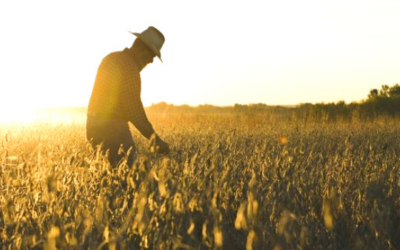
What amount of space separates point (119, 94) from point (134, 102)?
0.20 m

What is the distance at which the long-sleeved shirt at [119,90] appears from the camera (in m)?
5.43

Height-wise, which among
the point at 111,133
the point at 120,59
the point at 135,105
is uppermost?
the point at 120,59

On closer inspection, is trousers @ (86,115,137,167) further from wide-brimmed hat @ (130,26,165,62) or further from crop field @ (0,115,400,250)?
crop field @ (0,115,400,250)

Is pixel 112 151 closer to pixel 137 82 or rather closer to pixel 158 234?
pixel 137 82

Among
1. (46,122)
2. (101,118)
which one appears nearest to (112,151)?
(101,118)

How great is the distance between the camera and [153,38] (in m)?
5.60

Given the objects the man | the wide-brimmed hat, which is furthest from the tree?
the man

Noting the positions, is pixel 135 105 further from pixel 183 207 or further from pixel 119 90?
pixel 183 207

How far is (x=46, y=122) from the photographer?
503 inches

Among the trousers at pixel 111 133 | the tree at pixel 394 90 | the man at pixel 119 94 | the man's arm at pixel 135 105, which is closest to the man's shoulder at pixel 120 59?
the man at pixel 119 94

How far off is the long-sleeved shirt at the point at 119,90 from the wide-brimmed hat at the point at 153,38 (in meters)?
0.26

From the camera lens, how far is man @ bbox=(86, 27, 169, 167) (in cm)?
548

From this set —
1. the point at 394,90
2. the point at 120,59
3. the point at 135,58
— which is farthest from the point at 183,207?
the point at 394,90

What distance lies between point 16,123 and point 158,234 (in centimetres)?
1231
